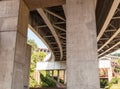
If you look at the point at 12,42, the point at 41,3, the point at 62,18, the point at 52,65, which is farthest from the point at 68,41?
the point at 52,65

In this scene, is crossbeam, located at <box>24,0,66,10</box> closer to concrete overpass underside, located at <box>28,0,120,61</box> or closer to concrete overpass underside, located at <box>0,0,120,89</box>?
concrete overpass underside, located at <box>0,0,120,89</box>

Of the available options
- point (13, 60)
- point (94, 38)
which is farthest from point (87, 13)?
point (13, 60)

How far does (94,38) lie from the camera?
758 centimetres

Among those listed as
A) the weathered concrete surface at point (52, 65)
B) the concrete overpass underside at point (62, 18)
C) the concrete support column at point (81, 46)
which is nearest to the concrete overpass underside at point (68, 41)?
the concrete support column at point (81, 46)

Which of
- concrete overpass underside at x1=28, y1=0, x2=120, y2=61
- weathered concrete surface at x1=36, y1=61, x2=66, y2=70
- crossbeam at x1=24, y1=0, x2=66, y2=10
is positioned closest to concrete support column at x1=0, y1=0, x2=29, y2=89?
crossbeam at x1=24, y1=0, x2=66, y2=10

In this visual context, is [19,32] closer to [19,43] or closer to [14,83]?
[19,43]

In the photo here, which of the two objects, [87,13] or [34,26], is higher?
[34,26]

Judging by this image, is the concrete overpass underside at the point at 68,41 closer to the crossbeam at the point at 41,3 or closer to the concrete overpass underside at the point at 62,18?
the crossbeam at the point at 41,3

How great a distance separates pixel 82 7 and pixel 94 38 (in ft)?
4.90

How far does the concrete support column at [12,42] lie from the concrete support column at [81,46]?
2.26 meters

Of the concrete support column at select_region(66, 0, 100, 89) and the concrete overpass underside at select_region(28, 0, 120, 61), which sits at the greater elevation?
the concrete overpass underside at select_region(28, 0, 120, 61)

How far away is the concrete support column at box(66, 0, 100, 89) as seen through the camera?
7195 millimetres

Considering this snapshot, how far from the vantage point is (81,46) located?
24.8 feet

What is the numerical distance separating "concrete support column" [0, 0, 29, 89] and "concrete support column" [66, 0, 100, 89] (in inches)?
89.1
